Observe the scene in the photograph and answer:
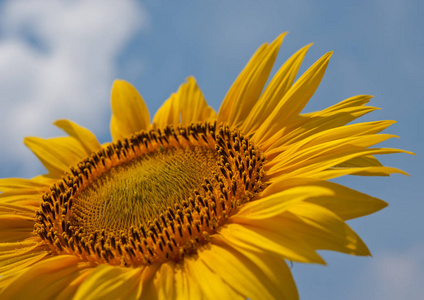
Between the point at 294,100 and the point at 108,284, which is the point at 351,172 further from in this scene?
the point at 108,284

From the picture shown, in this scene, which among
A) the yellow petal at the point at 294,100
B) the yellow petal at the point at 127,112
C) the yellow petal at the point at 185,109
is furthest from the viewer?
the yellow petal at the point at 127,112

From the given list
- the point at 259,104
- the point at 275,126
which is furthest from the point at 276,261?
the point at 259,104

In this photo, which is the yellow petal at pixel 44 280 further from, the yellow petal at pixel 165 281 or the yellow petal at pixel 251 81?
the yellow petal at pixel 251 81

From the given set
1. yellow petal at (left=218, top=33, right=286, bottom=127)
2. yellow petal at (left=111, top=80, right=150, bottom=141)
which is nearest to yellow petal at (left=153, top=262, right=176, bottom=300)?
yellow petal at (left=218, top=33, right=286, bottom=127)

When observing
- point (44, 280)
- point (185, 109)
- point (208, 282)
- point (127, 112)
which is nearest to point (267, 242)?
point (208, 282)

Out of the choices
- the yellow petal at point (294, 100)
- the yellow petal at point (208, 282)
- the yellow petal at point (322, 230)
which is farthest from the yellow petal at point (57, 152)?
the yellow petal at point (322, 230)

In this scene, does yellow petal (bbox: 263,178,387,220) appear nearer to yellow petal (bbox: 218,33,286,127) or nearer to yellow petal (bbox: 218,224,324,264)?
yellow petal (bbox: 218,224,324,264)
